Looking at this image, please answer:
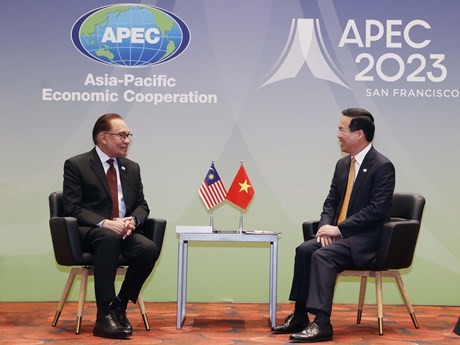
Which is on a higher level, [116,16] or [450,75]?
[116,16]

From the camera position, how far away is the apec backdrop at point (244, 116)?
614cm

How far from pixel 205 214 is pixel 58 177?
1.29 meters

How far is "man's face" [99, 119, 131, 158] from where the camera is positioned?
Result: 5012 mm

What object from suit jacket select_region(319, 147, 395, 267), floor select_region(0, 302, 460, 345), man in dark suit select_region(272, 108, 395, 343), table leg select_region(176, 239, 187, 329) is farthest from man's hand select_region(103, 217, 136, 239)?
suit jacket select_region(319, 147, 395, 267)

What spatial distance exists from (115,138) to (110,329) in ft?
4.36

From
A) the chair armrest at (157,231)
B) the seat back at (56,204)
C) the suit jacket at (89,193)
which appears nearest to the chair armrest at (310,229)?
the chair armrest at (157,231)

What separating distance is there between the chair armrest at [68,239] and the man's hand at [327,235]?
1578 mm

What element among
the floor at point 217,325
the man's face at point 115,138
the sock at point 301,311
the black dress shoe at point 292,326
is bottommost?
the floor at point 217,325

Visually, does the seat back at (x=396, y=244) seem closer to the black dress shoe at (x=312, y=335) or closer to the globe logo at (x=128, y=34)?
the black dress shoe at (x=312, y=335)

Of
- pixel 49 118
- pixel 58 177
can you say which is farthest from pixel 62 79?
pixel 58 177

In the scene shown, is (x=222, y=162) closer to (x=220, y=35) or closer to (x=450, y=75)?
(x=220, y=35)

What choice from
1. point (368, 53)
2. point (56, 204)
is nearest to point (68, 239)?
point (56, 204)

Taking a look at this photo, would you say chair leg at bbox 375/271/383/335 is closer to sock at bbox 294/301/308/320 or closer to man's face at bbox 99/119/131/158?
sock at bbox 294/301/308/320

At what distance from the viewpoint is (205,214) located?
616 cm
